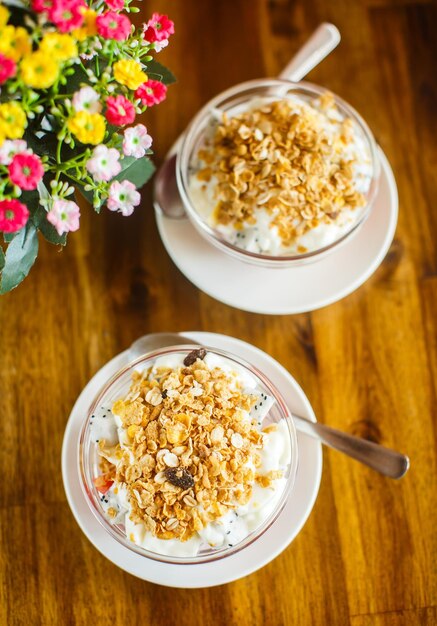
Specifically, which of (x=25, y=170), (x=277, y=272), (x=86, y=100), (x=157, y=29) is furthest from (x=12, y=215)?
(x=277, y=272)

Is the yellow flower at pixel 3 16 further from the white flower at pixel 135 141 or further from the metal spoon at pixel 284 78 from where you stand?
the metal spoon at pixel 284 78

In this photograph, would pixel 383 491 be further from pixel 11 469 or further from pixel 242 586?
pixel 11 469

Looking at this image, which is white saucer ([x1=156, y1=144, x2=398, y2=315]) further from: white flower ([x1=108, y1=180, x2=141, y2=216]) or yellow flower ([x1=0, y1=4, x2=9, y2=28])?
yellow flower ([x1=0, y1=4, x2=9, y2=28])

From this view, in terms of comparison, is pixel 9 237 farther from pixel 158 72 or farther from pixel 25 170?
pixel 158 72

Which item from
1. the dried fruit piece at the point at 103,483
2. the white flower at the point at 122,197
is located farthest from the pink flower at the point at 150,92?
the dried fruit piece at the point at 103,483

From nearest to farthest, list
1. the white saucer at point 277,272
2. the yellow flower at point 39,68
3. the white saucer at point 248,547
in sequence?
the yellow flower at point 39,68, the white saucer at point 248,547, the white saucer at point 277,272

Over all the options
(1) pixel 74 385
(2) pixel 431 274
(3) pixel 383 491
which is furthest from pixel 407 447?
(1) pixel 74 385
